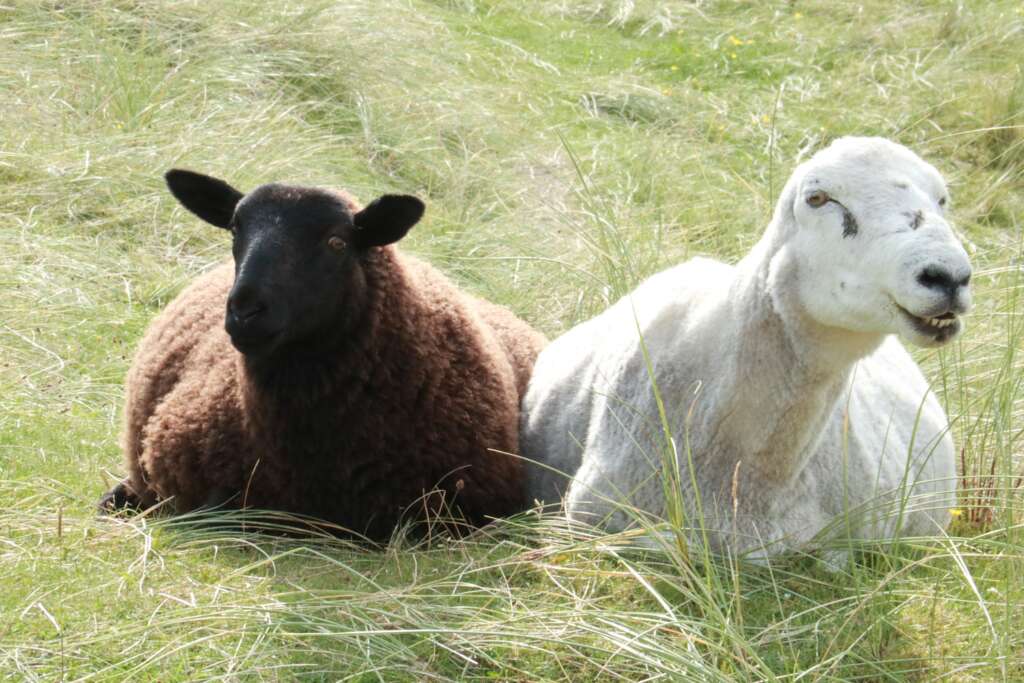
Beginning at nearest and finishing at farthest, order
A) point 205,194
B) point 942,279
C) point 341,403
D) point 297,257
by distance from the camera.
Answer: point 942,279 → point 297,257 → point 341,403 → point 205,194

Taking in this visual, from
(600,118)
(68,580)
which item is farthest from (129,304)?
(600,118)

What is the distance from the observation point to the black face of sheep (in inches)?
175

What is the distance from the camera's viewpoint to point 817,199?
393 cm

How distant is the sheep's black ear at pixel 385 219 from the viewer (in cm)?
480

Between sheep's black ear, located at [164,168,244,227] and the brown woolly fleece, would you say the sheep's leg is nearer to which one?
the brown woolly fleece

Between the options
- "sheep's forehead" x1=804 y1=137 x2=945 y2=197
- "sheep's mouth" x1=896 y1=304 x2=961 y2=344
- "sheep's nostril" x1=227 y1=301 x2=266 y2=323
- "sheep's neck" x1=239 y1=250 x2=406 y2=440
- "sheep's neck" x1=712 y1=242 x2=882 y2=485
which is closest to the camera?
"sheep's mouth" x1=896 y1=304 x2=961 y2=344

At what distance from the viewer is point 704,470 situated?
4.31 m

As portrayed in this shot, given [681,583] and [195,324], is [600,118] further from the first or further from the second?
[681,583]

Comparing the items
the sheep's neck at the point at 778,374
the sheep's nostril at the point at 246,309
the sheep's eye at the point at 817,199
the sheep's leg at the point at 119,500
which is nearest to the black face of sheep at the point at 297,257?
the sheep's nostril at the point at 246,309

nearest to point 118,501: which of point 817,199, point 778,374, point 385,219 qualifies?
point 385,219

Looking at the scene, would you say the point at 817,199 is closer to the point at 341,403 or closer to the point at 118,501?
the point at 341,403

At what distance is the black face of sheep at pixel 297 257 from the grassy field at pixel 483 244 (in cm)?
74

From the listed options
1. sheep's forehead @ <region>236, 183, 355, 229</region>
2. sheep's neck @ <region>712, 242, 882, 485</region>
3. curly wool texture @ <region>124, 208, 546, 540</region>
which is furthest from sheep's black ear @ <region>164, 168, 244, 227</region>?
sheep's neck @ <region>712, 242, 882, 485</region>

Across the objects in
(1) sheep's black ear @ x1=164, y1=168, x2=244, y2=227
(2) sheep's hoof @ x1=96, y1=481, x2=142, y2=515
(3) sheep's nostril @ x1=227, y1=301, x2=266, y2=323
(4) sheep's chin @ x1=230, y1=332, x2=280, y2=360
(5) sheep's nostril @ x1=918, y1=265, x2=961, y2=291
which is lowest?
(2) sheep's hoof @ x1=96, y1=481, x2=142, y2=515
